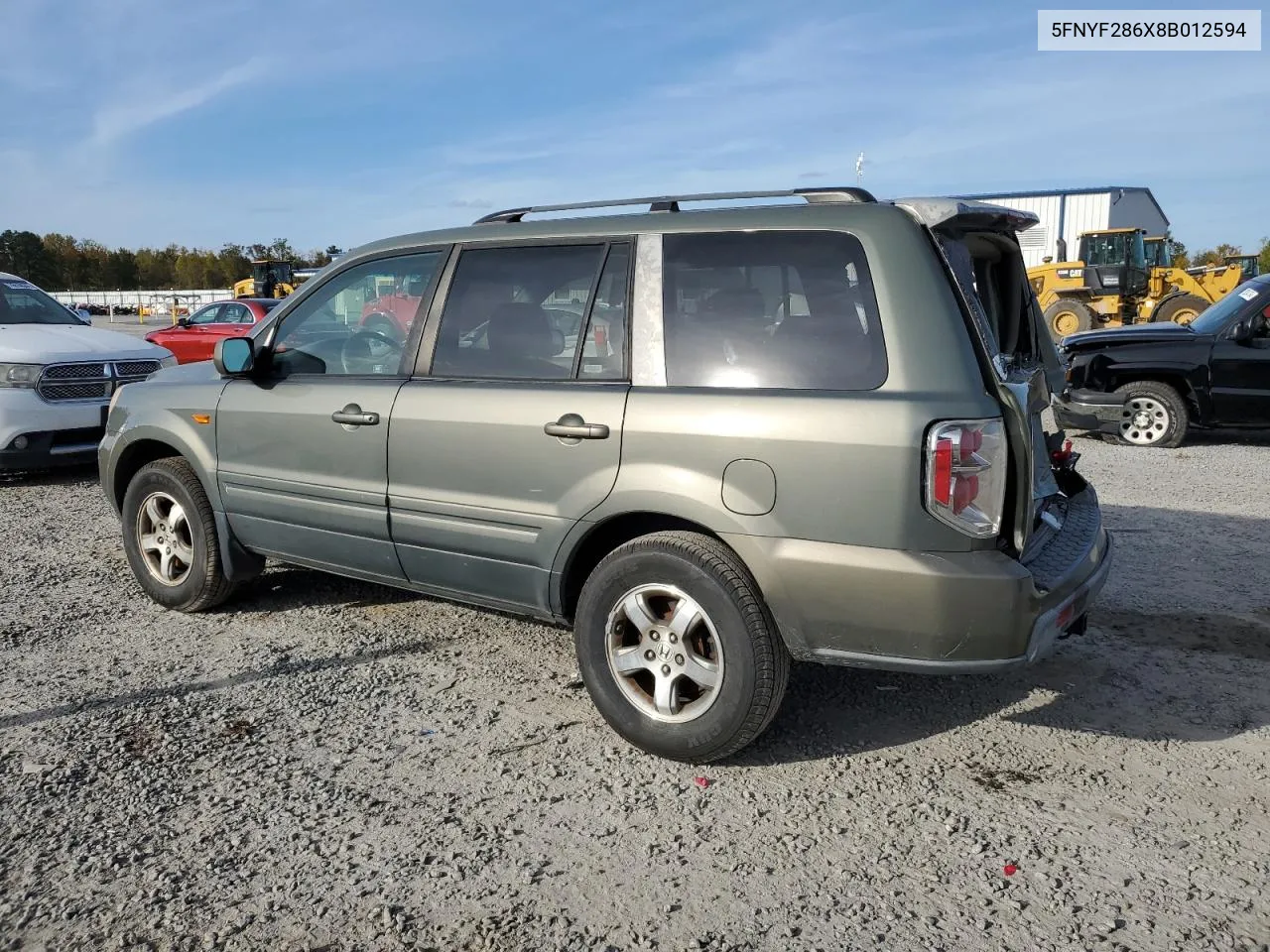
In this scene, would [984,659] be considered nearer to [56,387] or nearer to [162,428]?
[162,428]

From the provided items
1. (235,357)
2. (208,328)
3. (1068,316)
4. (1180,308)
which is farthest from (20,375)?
(1180,308)

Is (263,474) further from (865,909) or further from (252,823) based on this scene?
(865,909)

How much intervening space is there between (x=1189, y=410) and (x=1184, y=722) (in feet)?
23.6

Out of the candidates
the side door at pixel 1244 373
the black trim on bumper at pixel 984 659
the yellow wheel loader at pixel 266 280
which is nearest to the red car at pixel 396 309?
the black trim on bumper at pixel 984 659

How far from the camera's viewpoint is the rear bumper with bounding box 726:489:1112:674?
2.87m

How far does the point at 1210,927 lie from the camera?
96.7 inches

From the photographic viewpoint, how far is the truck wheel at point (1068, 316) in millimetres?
21125

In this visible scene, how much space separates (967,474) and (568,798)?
1.59 metres

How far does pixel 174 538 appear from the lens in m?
4.86

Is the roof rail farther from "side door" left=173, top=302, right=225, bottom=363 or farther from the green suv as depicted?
"side door" left=173, top=302, right=225, bottom=363

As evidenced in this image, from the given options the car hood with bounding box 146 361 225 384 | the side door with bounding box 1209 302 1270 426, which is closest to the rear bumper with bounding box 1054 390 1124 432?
the side door with bounding box 1209 302 1270 426

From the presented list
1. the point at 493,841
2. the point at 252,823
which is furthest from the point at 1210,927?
the point at 252,823

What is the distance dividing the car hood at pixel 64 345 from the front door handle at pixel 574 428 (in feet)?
21.3

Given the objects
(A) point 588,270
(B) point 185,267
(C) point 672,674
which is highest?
(B) point 185,267
